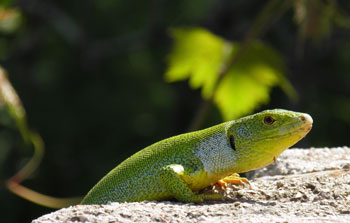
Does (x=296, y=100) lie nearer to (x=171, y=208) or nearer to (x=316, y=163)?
(x=316, y=163)

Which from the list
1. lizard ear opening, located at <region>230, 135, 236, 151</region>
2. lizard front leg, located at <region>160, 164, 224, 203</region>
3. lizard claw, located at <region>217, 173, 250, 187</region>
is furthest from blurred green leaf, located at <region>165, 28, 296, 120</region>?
lizard front leg, located at <region>160, 164, 224, 203</region>

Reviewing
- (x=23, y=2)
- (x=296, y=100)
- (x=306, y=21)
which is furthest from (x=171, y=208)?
(x=23, y=2)

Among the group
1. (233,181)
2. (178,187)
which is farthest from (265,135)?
(178,187)

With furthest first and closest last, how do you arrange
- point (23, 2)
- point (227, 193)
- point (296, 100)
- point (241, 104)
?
point (23, 2) → point (296, 100) → point (241, 104) → point (227, 193)

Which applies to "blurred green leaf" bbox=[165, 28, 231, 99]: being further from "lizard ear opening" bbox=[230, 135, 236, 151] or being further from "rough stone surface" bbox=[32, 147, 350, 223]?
"lizard ear opening" bbox=[230, 135, 236, 151]

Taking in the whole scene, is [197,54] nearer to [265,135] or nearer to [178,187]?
[265,135]

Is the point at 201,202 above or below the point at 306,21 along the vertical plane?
below

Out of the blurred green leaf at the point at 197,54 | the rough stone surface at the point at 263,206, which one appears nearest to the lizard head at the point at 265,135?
the rough stone surface at the point at 263,206
